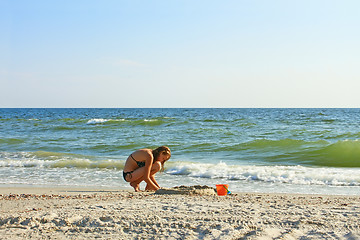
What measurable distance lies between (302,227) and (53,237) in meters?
2.63

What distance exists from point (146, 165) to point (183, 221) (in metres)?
2.79

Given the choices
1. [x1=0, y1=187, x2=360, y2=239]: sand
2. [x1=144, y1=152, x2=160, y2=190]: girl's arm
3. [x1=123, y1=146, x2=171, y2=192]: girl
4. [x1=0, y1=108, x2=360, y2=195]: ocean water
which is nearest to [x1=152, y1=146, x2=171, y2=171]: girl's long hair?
[x1=123, y1=146, x2=171, y2=192]: girl

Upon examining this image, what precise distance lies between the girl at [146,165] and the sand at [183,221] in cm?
165

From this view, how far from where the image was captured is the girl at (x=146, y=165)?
22.1 ft

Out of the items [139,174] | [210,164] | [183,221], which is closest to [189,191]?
[139,174]

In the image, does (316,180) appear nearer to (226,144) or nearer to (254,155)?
(254,155)

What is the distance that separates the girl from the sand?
1.65 m

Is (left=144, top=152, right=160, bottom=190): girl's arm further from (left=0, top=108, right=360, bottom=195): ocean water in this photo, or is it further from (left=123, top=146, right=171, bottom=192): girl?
(left=0, top=108, right=360, bottom=195): ocean water

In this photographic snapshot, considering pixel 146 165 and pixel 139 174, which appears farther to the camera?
pixel 139 174

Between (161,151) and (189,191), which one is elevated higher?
(161,151)

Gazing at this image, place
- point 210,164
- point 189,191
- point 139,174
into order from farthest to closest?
point 210,164, point 139,174, point 189,191

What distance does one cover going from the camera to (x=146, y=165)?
22.1ft

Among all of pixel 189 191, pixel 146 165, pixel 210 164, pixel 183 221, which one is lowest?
pixel 210 164

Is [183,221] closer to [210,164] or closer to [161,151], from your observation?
[161,151]
